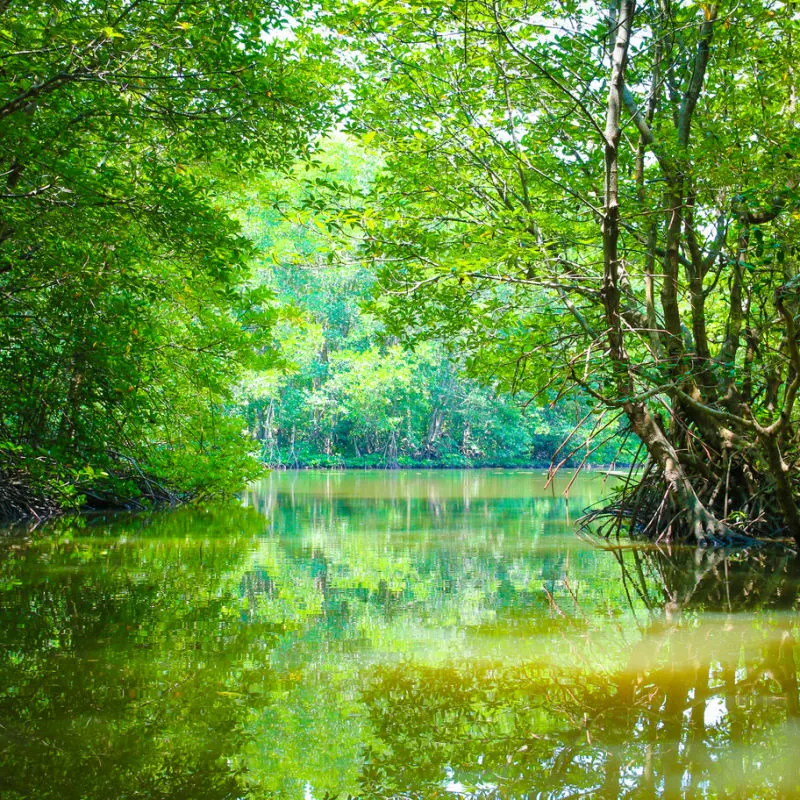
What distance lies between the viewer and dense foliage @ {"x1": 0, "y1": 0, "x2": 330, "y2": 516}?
5.44 m

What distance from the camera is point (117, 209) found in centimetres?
604

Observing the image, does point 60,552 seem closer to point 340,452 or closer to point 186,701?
point 186,701

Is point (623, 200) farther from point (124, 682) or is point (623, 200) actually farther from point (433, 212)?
point (124, 682)

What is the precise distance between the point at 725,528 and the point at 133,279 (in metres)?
5.71

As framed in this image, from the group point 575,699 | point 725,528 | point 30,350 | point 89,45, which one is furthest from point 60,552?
point 725,528

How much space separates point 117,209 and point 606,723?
5.05 m

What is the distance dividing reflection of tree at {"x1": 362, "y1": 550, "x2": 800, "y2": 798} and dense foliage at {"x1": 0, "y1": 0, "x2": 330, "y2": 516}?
3897mm

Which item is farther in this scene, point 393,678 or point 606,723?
point 393,678

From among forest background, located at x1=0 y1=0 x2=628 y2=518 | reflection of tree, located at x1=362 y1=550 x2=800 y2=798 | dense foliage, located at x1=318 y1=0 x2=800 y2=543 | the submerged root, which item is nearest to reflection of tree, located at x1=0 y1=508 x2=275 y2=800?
reflection of tree, located at x1=362 y1=550 x2=800 y2=798

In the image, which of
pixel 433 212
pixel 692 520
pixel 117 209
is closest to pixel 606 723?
pixel 117 209

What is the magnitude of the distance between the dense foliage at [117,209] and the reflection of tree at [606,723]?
3897 millimetres

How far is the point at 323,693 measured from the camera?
9.50ft

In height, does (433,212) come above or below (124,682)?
above

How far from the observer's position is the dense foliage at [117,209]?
5438 mm
